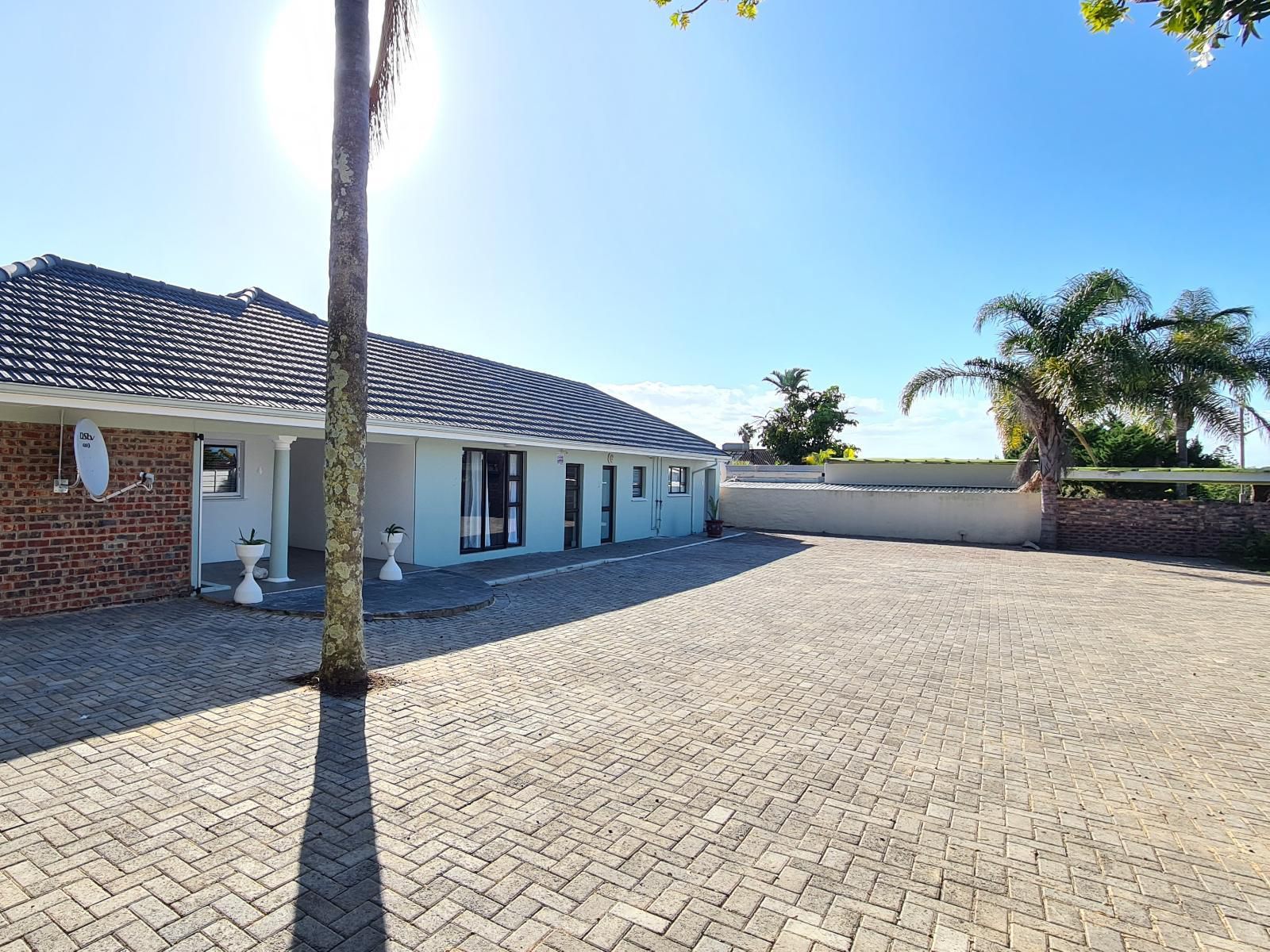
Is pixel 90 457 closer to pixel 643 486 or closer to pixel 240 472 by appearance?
pixel 240 472

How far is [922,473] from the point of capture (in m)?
26.8

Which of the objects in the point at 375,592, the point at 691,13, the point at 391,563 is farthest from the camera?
the point at 391,563

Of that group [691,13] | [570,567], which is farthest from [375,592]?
[691,13]

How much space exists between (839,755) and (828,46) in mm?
7914

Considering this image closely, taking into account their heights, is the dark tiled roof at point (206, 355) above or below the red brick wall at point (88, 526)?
above

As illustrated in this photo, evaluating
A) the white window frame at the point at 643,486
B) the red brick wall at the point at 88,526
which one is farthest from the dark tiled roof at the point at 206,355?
the white window frame at the point at 643,486

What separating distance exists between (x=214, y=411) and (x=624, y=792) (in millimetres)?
7296

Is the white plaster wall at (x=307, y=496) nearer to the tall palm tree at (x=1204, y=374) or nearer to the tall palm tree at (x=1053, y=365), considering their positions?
the tall palm tree at (x=1053, y=365)

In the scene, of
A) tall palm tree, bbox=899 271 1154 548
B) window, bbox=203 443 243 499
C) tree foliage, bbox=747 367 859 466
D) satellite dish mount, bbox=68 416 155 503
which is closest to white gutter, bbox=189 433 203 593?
satellite dish mount, bbox=68 416 155 503

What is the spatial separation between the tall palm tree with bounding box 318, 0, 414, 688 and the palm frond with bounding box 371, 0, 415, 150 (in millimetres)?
421

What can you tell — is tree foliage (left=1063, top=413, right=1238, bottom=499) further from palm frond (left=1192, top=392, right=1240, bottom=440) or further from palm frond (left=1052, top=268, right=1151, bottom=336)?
palm frond (left=1052, top=268, right=1151, bottom=336)

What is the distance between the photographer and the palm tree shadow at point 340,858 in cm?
277

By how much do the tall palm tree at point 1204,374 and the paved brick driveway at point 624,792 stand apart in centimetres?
1368

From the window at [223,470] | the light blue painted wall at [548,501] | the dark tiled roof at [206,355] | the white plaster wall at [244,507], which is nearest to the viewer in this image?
the dark tiled roof at [206,355]
